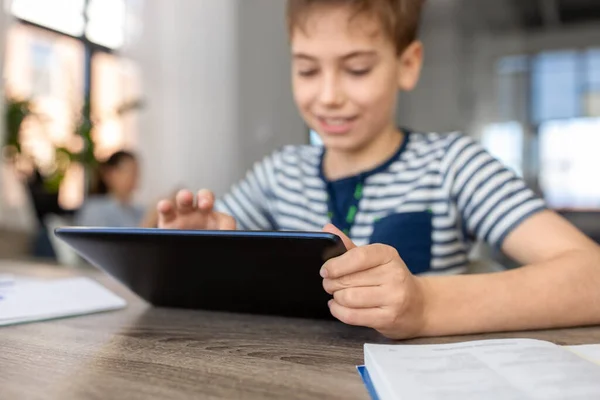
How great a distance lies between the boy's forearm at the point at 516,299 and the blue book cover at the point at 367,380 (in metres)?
0.12

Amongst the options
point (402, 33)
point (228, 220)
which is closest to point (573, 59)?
point (402, 33)

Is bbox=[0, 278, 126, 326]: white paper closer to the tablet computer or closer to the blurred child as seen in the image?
the tablet computer

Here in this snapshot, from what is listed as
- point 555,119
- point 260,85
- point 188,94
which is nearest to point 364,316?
point 260,85

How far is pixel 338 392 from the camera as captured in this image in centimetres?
38

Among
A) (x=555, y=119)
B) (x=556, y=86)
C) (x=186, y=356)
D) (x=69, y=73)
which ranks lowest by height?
(x=186, y=356)

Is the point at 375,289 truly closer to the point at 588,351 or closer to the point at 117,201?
the point at 588,351

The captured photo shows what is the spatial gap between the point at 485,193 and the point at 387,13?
12.8 inches

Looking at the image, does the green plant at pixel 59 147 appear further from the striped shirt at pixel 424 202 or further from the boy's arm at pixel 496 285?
the boy's arm at pixel 496 285

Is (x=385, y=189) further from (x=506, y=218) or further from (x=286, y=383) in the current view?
(x=286, y=383)

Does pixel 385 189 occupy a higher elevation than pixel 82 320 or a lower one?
higher

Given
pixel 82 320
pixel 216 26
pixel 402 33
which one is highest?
pixel 216 26

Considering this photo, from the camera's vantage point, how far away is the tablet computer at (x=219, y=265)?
0.48 metres

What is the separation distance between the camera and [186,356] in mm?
481

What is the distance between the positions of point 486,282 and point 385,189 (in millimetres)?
395
